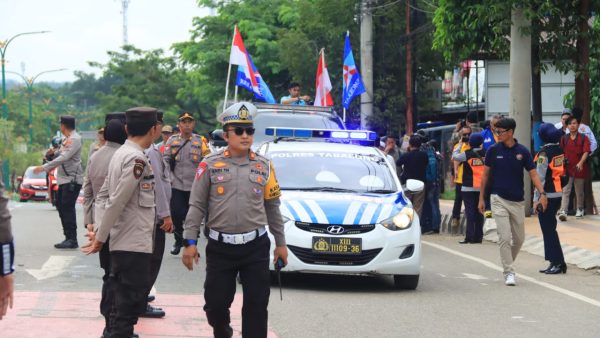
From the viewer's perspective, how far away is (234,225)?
25.2 feet

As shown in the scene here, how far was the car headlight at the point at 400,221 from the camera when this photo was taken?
12.0m

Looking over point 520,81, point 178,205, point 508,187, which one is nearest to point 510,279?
point 508,187

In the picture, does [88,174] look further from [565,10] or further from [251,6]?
[251,6]

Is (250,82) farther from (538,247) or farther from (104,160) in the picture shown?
(104,160)

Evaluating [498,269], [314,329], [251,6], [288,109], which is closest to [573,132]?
[288,109]

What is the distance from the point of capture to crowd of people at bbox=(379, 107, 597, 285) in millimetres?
13023

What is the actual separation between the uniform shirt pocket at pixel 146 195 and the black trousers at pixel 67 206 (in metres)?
8.14

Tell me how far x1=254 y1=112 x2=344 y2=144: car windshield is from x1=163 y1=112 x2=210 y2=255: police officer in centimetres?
344

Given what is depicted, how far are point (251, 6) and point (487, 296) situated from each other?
4398 cm

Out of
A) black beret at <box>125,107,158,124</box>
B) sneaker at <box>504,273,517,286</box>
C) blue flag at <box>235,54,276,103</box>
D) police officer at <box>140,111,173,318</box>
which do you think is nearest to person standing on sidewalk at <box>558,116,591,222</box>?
blue flag at <box>235,54,276,103</box>

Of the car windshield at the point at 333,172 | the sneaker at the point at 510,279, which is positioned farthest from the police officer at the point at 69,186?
the sneaker at the point at 510,279

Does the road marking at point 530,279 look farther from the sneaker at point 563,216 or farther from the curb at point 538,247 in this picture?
the sneaker at point 563,216

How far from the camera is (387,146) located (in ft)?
70.0

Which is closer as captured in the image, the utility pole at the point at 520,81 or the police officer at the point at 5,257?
the police officer at the point at 5,257
